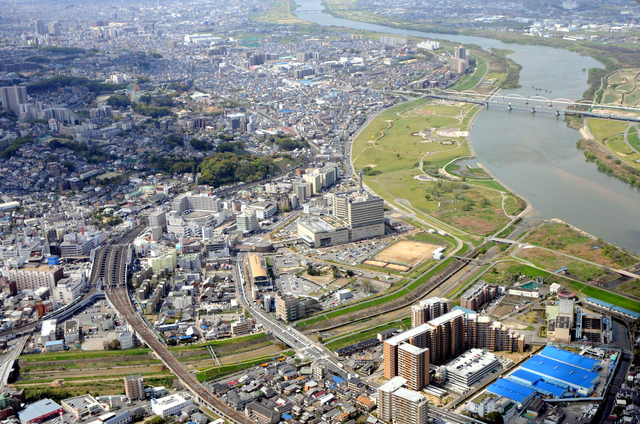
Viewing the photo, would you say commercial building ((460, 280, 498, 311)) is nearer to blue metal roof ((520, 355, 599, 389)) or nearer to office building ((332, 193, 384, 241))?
blue metal roof ((520, 355, 599, 389))

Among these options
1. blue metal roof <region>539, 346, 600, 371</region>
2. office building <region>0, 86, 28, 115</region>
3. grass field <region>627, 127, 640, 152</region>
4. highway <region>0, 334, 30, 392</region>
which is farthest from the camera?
office building <region>0, 86, 28, 115</region>

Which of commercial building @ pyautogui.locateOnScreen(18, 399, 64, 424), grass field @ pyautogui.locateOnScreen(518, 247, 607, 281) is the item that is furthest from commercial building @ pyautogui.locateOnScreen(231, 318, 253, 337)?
grass field @ pyautogui.locateOnScreen(518, 247, 607, 281)

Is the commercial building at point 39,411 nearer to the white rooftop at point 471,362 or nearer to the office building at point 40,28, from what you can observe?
the white rooftop at point 471,362

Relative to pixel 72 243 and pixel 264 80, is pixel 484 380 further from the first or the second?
pixel 264 80

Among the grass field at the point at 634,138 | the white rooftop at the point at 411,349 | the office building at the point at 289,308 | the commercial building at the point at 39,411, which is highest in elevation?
the white rooftop at the point at 411,349

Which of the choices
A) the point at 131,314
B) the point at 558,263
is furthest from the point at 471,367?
the point at 131,314

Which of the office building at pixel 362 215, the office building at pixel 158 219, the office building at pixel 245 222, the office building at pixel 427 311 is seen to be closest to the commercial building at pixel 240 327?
the office building at pixel 427 311
